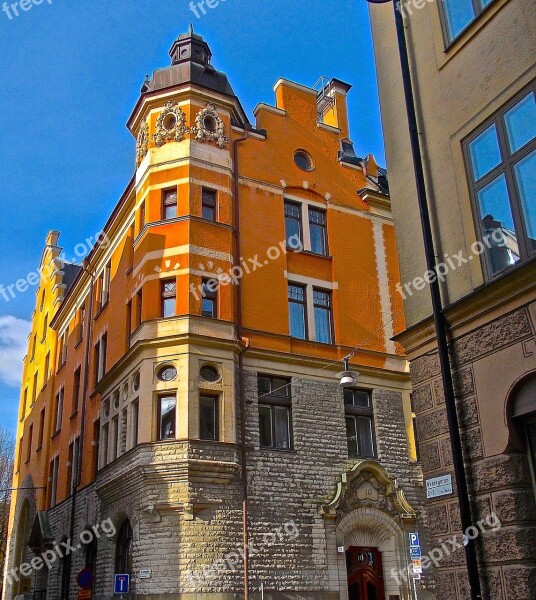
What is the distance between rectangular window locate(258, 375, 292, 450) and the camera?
73.8 feet

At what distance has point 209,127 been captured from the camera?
25.3 m

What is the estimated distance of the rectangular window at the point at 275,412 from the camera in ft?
73.8

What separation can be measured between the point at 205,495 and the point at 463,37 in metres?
14.0

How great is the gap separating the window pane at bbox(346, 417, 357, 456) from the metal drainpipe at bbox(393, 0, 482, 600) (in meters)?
13.8

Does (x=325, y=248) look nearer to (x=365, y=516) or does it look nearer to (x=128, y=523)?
(x=365, y=516)

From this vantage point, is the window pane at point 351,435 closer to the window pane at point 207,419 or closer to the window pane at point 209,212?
the window pane at point 207,419

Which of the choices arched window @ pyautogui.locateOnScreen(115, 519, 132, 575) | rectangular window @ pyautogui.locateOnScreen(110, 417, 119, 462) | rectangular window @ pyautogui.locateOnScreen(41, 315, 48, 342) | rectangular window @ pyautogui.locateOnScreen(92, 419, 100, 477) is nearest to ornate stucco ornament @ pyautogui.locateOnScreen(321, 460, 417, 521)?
arched window @ pyautogui.locateOnScreen(115, 519, 132, 575)

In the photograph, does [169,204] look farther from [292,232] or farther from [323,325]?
[323,325]

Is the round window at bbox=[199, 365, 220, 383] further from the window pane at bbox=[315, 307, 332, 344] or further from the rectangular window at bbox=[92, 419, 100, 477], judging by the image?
the rectangular window at bbox=[92, 419, 100, 477]

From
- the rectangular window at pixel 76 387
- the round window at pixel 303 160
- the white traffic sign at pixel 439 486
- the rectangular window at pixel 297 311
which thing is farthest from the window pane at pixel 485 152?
the rectangular window at pixel 76 387

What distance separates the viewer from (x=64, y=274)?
135 feet

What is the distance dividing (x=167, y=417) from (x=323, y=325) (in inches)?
272

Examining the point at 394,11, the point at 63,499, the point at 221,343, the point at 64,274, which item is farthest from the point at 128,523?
the point at 64,274

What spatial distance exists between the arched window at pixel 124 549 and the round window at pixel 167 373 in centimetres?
471
